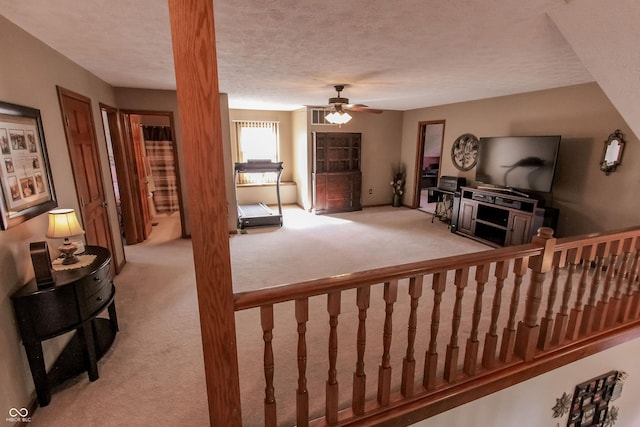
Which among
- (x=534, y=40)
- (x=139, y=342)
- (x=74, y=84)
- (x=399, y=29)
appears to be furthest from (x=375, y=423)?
(x=74, y=84)

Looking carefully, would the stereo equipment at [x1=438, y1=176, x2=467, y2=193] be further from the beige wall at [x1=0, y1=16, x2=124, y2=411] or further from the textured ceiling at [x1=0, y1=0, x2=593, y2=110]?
the beige wall at [x1=0, y1=16, x2=124, y2=411]

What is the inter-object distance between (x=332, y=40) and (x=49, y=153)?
2248 mm

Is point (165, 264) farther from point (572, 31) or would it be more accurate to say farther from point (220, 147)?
point (572, 31)

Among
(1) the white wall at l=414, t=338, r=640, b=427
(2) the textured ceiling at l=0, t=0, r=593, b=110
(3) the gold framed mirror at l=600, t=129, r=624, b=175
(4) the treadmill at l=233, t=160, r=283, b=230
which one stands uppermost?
(2) the textured ceiling at l=0, t=0, r=593, b=110

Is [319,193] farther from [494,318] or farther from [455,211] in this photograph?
[494,318]

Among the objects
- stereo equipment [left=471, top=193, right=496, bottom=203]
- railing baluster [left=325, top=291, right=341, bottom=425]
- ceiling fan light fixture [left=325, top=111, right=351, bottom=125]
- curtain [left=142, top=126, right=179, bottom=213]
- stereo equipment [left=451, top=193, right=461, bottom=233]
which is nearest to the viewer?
railing baluster [left=325, top=291, right=341, bottom=425]

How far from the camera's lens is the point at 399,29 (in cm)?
199

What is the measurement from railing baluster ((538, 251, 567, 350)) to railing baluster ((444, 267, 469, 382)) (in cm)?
66

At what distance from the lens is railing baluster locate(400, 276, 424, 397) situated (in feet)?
5.00

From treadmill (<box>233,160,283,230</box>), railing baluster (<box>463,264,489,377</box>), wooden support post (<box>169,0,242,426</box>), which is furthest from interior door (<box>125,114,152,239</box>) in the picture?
railing baluster (<box>463,264,489,377</box>)

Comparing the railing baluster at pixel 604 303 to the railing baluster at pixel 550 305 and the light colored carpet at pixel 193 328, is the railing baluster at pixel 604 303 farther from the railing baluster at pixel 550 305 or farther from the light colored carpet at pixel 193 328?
the light colored carpet at pixel 193 328

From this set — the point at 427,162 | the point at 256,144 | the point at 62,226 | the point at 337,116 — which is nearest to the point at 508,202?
the point at 337,116

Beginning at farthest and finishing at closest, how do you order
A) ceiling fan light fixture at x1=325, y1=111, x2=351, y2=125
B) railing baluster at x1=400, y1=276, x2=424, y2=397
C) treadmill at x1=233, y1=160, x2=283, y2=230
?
treadmill at x1=233, y1=160, x2=283, y2=230 → ceiling fan light fixture at x1=325, y1=111, x2=351, y2=125 → railing baluster at x1=400, y1=276, x2=424, y2=397

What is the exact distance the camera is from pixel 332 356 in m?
1.45
